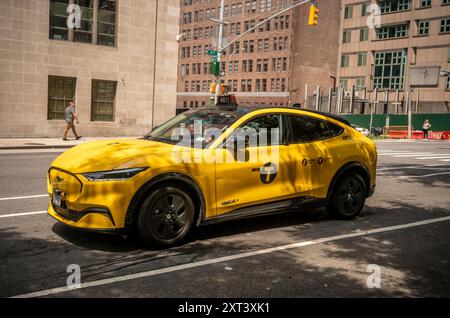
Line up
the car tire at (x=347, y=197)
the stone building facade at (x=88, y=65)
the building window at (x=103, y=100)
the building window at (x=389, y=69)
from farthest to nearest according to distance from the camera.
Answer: the building window at (x=389, y=69) → the building window at (x=103, y=100) → the stone building facade at (x=88, y=65) → the car tire at (x=347, y=197)

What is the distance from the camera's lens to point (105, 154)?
549 cm

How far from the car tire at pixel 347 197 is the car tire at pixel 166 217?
258 centimetres

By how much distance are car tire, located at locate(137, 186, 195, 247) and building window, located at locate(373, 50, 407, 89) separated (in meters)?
71.9

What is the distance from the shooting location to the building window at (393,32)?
7131 cm

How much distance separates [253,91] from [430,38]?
41255 mm

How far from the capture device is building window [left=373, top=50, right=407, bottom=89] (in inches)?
2813

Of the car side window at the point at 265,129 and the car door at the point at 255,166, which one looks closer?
the car door at the point at 255,166

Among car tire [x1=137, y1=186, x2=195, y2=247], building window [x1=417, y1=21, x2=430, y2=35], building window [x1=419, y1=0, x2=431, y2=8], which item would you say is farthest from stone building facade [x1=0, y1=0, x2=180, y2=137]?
building window [x1=419, y1=0, x2=431, y2=8]

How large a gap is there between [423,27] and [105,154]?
2858 inches

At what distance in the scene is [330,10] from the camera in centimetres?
9431

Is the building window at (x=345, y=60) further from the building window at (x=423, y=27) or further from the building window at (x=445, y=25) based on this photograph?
the building window at (x=445, y=25)

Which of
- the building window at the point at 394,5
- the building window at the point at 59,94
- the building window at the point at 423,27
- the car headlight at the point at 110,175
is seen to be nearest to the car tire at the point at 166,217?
the car headlight at the point at 110,175

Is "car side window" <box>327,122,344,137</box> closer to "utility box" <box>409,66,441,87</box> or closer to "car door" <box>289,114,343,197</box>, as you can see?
"car door" <box>289,114,343,197</box>
